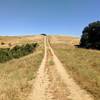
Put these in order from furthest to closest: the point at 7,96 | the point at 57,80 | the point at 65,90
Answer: the point at 57,80 < the point at 65,90 < the point at 7,96

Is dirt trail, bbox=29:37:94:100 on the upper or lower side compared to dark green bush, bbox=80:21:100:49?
lower

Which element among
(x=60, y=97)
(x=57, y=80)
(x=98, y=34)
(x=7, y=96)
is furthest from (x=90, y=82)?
(x=98, y=34)

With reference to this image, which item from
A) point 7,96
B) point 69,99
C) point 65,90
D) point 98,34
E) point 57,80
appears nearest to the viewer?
point 69,99

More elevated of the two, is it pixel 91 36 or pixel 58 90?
pixel 91 36

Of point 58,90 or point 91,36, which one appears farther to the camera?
point 91,36

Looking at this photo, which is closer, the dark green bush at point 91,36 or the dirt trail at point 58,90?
the dirt trail at point 58,90

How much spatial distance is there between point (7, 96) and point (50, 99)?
9.07ft

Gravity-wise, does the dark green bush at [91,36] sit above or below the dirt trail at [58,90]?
above

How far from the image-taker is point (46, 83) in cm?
1850

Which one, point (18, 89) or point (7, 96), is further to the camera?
point (18, 89)

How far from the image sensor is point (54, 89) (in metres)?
16.3

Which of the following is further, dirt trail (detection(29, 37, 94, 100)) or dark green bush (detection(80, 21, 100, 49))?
dark green bush (detection(80, 21, 100, 49))

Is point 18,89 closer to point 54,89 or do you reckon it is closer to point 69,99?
point 54,89

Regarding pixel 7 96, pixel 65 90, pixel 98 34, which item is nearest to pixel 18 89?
pixel 7 96
